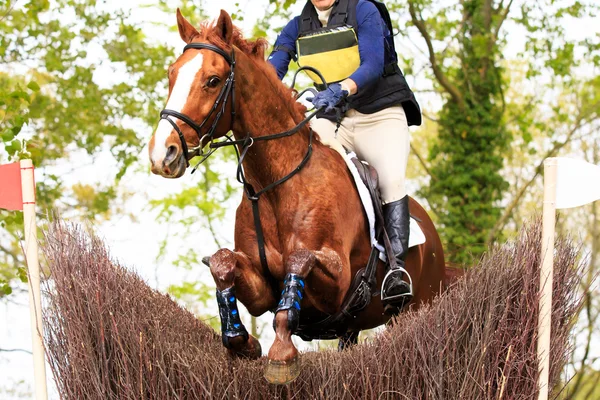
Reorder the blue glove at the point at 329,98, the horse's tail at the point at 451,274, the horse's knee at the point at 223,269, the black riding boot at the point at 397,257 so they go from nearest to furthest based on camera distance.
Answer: the horse's knee at the point at 223,269 → the blue glove at the point at 329,98 → the black riding boot at the point at 397,257 → the horse's tail at the point at 451,274

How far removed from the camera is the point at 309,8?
13.7 feet

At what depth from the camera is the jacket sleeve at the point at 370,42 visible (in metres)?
3.88

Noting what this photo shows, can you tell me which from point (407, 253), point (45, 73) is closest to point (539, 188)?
point (45, 73)

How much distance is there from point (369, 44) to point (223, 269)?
4.88 ft

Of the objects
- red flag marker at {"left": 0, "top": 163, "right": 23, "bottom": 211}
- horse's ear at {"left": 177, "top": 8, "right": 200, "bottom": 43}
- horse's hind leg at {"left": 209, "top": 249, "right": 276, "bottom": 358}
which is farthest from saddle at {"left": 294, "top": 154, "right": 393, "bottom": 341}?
red flag marker at {"left": 0, "top": 163, "right": 23, "bottom": 211}

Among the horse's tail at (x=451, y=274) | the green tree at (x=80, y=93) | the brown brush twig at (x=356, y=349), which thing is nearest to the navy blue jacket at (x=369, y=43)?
the brown brush twig at (x=356, y=349)

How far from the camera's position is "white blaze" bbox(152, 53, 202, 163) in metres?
2.96

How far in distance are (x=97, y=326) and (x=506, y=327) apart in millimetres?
1977

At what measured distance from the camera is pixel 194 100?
314 centimetres

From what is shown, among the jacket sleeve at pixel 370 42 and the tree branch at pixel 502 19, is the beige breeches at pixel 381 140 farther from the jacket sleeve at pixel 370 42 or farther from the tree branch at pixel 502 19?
the tree branch at pixel 502 19

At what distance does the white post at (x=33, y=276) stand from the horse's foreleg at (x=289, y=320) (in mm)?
1090

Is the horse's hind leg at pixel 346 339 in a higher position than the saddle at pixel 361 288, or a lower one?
lower

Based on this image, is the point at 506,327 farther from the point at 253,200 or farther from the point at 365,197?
the point at 253,200

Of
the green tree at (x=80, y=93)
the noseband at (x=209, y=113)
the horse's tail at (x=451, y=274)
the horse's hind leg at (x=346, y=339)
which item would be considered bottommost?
the horse's hind leg at (x=346, y=339)
